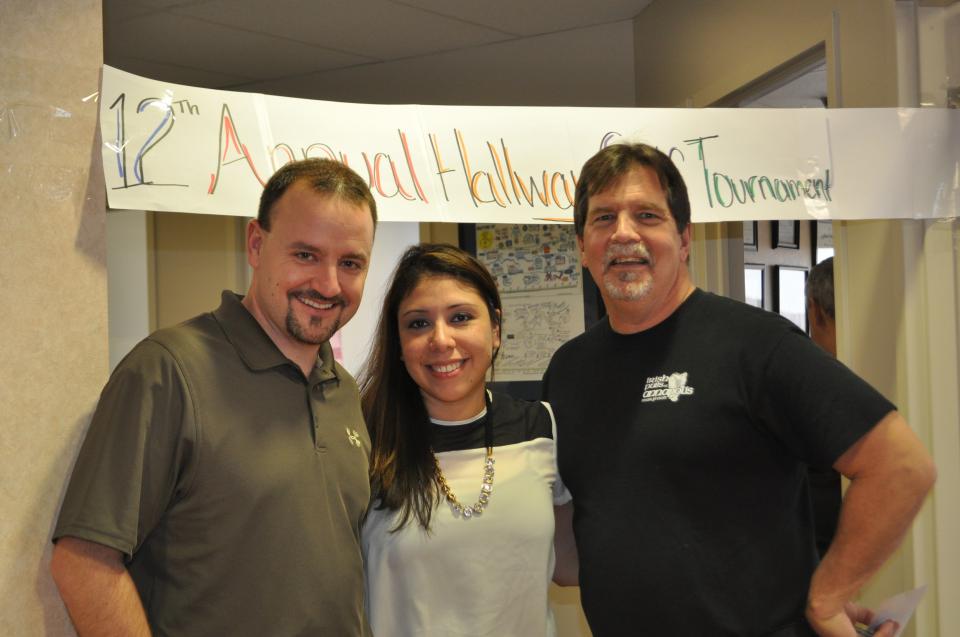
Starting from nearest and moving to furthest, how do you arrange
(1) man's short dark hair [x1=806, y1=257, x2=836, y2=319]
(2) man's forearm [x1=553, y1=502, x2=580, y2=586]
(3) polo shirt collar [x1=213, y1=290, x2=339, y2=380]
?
(3) polo shirt collar [x1=213, y1=290, x2=339, y2=380]
(2) man's forearm [x1=553, y1=502, x2=580, y2=586]
(1) man's short dark hair [x1=806, y1=257, x2=836, y2=319]

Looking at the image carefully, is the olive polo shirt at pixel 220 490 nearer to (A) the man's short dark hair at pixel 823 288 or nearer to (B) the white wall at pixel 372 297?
(A) the man's short dark hair at pixel 823 288

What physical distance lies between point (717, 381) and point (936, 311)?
0.85 m

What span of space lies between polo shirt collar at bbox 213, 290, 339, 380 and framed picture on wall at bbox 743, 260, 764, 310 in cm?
311

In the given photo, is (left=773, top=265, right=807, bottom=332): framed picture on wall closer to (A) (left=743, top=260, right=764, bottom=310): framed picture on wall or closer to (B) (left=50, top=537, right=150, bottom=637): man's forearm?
(A) (left=743, top=260, right=764, bottom=310): framed picture on wall

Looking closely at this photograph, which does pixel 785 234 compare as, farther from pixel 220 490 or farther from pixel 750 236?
pixel 220 490

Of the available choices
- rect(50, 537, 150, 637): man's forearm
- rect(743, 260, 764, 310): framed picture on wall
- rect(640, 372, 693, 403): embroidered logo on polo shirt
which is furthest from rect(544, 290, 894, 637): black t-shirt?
rect(743, 260, 764, 310): framed picture on wall

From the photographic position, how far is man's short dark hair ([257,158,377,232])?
1.49 meters

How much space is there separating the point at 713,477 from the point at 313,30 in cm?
269

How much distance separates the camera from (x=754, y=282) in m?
4.23

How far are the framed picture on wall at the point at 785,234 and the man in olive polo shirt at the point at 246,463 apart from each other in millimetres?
3185

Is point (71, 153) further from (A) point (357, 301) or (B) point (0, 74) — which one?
(A) point (357, 301)

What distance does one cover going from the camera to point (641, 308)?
1691 mm

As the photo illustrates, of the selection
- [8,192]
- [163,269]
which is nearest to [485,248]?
[163,269]

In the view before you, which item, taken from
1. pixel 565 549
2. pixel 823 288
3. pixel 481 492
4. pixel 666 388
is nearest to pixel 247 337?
pixel 481 492
